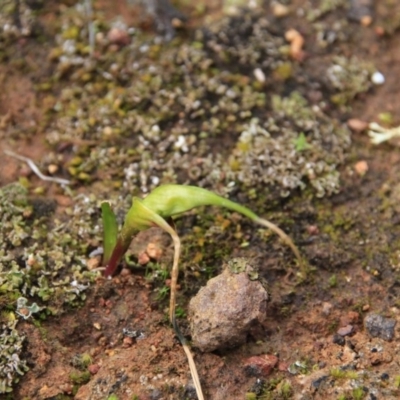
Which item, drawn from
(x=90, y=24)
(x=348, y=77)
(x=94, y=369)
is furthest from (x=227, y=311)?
(x=90, y=24)

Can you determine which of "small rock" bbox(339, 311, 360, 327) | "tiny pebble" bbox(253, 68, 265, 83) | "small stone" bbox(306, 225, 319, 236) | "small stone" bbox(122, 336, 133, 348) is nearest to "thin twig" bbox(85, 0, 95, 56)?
"tiny pebble" bbox(253, 68, 265, 83)

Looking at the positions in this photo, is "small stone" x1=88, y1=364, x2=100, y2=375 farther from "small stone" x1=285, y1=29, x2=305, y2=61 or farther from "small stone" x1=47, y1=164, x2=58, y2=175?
"small stone" x1=285, y1=29, x2=305, y2=61

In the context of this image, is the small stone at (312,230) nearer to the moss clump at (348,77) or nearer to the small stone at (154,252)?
the small stone at (154,252)

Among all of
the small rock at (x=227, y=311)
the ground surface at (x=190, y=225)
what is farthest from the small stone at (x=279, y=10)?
the small rock at (x=227, y=311)

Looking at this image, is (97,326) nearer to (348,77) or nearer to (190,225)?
(190,225)

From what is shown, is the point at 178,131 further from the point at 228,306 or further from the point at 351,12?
the point at 351,12

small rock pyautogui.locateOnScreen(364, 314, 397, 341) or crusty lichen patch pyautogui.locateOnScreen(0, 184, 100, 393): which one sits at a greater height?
crusty lichen patch pyautogui.locateOnScreen(0, 184, 100, 393)

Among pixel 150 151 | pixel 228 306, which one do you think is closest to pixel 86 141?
pixel 150 151
